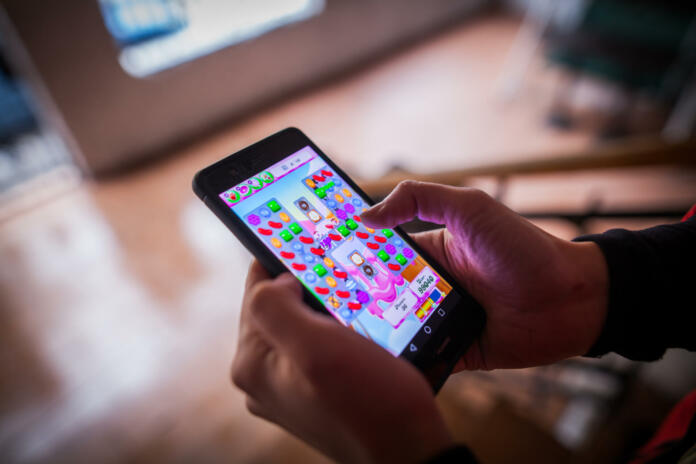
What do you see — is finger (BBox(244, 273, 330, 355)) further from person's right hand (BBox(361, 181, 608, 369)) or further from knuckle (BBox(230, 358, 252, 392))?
person's right hand (BBox(361, 181, 608, 369))

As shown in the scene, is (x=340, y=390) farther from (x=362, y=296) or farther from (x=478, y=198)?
(x=478, y=198)

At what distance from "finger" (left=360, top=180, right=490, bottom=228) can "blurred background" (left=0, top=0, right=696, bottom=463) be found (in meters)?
0.32

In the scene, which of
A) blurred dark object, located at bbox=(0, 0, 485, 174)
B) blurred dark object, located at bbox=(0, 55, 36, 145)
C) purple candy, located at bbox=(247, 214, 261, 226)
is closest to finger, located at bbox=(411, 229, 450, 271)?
purple candy, located at bbox=(247, 214, 261, 226)

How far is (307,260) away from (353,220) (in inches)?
5.2

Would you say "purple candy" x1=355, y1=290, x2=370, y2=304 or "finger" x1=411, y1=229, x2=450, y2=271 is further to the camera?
"finger" x1=411, y1=229, x2=450, y2=271

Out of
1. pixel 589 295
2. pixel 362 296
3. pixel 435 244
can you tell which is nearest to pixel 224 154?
pixel 435 244

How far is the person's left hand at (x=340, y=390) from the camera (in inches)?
15.6

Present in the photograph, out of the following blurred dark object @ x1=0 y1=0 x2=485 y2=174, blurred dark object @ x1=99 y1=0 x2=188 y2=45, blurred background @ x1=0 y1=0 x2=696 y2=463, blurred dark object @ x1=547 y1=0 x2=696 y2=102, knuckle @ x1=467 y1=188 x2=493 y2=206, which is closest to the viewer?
knuckle @ x1=467 y1=188 x2=493 y2=206

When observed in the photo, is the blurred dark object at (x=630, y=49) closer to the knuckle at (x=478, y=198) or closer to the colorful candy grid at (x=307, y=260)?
the knuckle at (x=478, y=198)

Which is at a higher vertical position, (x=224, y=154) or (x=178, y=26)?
(x=178, y=26)

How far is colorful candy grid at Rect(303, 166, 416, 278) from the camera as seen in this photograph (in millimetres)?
666

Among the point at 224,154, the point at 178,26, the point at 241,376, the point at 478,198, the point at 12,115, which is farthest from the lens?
the point at 12,115

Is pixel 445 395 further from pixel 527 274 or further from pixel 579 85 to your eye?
pixel 579 85

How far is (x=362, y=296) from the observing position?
0.60m
